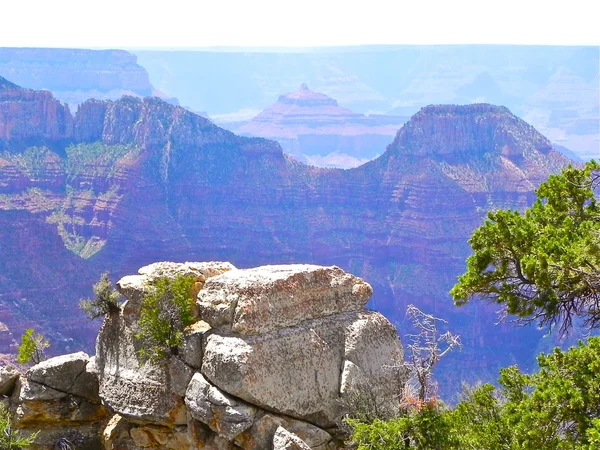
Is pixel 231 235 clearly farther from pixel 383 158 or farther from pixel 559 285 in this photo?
pixel 559 285

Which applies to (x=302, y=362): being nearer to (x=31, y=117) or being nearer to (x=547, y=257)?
(x=547, y=257)

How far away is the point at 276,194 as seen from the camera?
12900 centimetres

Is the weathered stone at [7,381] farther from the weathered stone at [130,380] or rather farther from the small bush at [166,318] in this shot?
the small bush at [166,318]

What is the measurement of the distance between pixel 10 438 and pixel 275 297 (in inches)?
276

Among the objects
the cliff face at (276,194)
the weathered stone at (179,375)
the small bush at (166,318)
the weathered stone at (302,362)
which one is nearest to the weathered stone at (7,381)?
the small bush at (166,318)

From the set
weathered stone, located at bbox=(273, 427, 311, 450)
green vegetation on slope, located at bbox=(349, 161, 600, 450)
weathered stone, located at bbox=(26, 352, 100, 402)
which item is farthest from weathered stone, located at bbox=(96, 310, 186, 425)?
green vegetation on slope, located at bbox=(349, 161, 600, 450)

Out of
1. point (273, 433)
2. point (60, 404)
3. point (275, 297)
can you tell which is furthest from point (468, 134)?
point (273, 433)

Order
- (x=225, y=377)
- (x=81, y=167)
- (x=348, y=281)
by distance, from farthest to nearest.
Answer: (x=81, y=167) → (x=348, y=281) → (x=225, y=377)

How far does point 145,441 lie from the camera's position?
17156mm

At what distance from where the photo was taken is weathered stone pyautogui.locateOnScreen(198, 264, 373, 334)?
51.7 feet

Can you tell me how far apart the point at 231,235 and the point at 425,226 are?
31.8 meters

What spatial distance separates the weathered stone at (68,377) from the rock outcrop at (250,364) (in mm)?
1159

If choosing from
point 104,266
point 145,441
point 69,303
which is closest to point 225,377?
point 145,441

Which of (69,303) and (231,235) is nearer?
(69,303)
